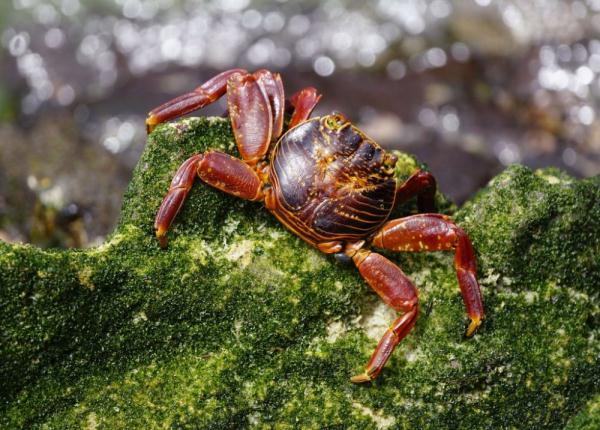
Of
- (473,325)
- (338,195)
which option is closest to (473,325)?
(473,325)

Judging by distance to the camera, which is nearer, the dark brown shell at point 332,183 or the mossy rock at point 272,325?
the mossy rock at point 272,325

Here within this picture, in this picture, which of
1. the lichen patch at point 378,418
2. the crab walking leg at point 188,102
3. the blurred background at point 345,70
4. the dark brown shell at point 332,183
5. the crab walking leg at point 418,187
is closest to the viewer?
the lichen patch at point 378,418

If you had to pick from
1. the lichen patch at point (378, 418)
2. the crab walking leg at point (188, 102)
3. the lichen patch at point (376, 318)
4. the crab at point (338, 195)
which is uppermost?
the crab walking leg at point (188, 102)

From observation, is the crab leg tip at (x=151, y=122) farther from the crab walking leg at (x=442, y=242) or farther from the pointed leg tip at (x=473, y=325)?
the pointed leg tip at (x=473, y=325)

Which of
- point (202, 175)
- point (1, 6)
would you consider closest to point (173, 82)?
point (1, 6)

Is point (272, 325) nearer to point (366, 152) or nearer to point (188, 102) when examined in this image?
point (366, 152)

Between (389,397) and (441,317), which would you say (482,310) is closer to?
(441,317)

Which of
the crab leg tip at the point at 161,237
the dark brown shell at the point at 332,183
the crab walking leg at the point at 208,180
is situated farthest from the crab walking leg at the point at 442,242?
the crab leg tip at the point at 161,237
